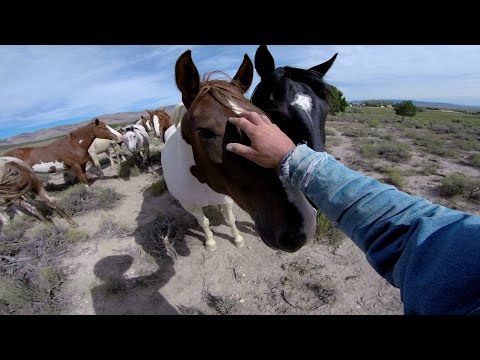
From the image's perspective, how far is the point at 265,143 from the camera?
109cm

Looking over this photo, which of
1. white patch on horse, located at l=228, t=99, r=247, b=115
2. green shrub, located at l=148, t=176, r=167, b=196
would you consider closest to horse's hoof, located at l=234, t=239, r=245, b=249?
white patch on horse, located at l=228, t=99, r=247, b=115

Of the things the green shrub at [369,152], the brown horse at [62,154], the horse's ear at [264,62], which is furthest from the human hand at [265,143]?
the green shrub at [369,152]

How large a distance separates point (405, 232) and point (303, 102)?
1.88 metres

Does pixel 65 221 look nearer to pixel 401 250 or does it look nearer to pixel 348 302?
pixel 348 302

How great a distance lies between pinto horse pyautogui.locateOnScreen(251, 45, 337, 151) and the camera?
7.75 ft

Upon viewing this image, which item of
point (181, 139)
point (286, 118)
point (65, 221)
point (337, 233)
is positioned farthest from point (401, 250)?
point (65, 221)

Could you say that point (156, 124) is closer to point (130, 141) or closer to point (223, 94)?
point (130, 141)

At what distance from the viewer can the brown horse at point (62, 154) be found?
23.2ft

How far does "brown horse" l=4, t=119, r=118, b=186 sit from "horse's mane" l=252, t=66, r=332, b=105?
700 centimetres

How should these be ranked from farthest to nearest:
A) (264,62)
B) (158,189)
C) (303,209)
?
(158,189), (264,62), (303,209)

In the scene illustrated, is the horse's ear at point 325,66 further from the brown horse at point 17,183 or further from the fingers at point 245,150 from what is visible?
the brown horse at point 17,183

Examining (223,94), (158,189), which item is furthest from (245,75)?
(158,189)

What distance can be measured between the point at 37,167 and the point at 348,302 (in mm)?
8435

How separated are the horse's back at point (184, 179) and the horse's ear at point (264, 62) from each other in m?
1.21
